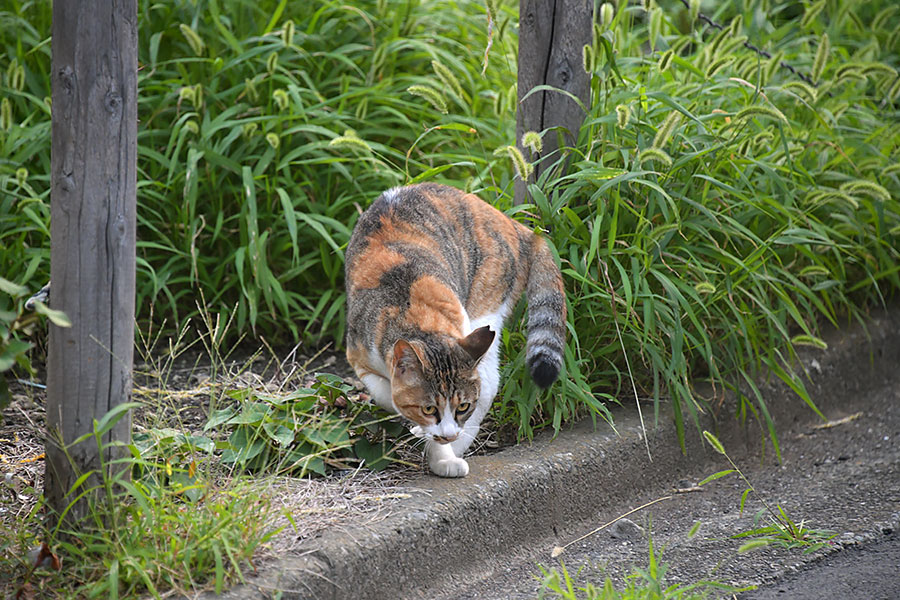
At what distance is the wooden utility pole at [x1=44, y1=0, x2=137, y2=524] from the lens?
8.39 feet

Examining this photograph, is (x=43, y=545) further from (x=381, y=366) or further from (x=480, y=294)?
(x=480, y=294)

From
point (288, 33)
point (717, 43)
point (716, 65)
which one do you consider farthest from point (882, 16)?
point (288, 33)

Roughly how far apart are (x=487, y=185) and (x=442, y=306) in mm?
1381

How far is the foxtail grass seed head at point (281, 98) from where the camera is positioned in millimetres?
4668

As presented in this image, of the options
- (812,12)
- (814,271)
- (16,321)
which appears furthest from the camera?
(812,12)

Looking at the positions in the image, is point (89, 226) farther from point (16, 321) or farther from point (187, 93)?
point (187, 93)

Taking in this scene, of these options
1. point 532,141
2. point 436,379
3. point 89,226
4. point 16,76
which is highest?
point 16,76

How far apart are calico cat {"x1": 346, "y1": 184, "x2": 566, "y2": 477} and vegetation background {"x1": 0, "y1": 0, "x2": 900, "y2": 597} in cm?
18

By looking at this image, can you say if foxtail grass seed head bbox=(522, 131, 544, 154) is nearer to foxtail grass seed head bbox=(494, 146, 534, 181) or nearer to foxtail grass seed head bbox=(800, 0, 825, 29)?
foxtail grass seed head bbox=(494, 146, 534, 181)

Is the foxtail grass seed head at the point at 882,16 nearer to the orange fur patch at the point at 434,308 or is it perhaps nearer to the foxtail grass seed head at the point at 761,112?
the foxtail grass seed head at the point at 761,112

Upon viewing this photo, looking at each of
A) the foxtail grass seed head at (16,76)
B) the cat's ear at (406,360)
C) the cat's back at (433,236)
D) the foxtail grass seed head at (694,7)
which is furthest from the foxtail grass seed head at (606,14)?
the foxtail grass seed head at (16,76)

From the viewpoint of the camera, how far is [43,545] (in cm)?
262

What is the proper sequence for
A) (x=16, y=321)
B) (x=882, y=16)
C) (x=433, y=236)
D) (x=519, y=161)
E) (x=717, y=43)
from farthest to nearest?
(x=882, y=16) → (x=717, y=43) → (x=433, y=236) → (x=519, y=161) → (x=16, y=321)

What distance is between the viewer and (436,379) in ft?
10.9
